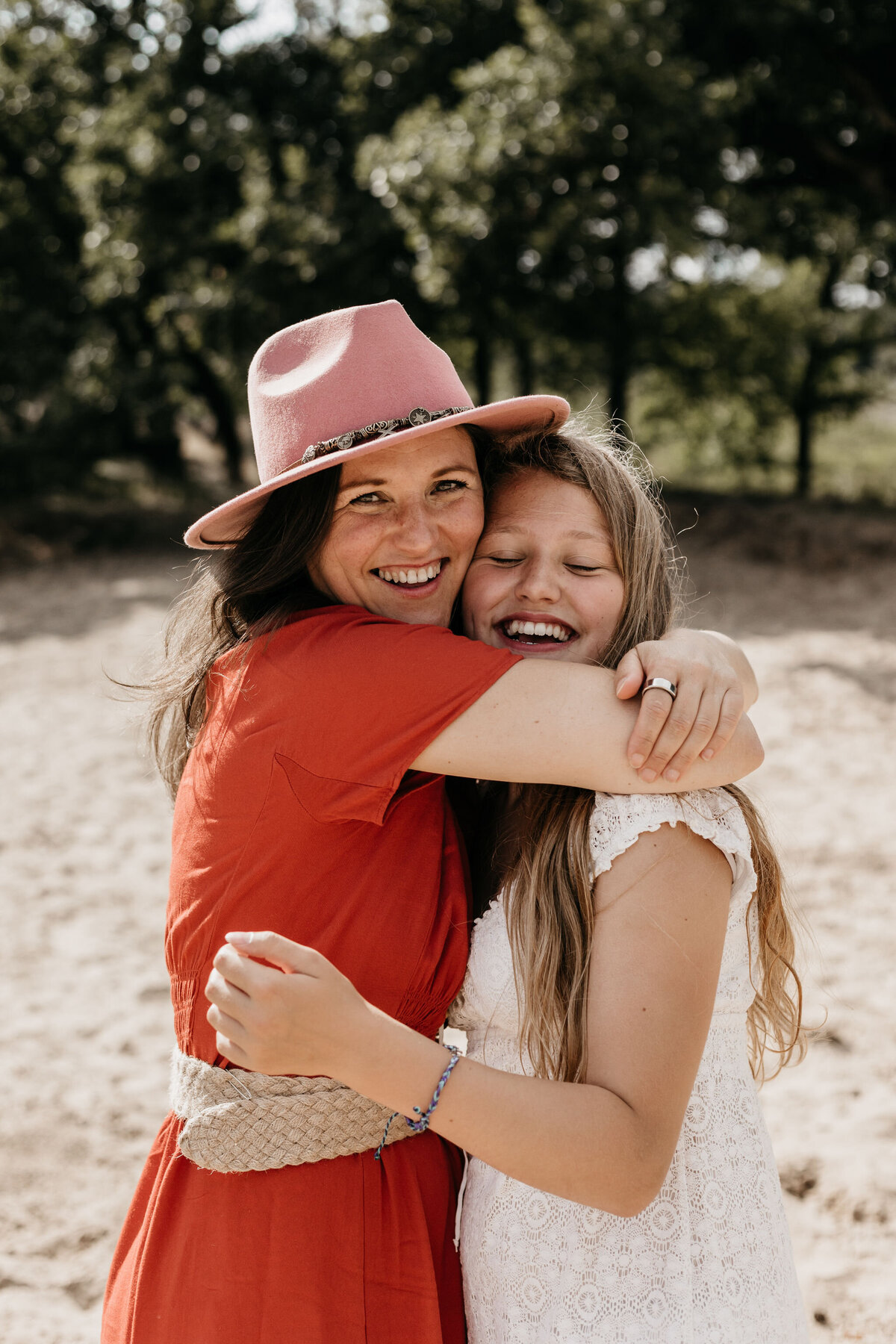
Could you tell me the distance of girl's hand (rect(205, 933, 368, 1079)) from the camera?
1.27 m

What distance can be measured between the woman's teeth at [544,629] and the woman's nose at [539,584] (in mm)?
48

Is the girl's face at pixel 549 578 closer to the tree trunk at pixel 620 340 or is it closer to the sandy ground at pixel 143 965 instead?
the sandy ground at pixel 143 965

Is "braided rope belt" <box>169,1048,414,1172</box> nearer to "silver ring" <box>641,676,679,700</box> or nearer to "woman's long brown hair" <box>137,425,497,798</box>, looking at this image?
"woman's long brown hair" <box>137,425,497,798</box>

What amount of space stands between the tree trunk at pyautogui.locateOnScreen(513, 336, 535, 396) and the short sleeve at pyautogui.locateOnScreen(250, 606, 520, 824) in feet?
61.0

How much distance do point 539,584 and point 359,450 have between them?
0.41 metres

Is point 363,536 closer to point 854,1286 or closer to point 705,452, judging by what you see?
point 854,1286

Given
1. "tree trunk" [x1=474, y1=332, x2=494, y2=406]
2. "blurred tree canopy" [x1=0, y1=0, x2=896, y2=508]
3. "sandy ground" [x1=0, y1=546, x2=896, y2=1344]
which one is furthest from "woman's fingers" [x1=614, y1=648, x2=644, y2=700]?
"tree trunk" [x1=474, y1=332, x2=494, y2=406]

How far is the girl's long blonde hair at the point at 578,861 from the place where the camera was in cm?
155

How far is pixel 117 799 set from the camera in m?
6.98

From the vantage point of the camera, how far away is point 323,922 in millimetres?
1569

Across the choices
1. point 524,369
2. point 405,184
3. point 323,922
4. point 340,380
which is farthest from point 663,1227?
point 524,369

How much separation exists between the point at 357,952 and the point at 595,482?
0.95 metres

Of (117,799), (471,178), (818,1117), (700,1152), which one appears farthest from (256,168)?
(700,1152)

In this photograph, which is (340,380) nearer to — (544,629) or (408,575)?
(408,575)
